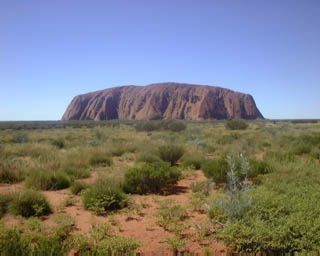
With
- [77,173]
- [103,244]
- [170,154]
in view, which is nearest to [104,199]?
[103,244]

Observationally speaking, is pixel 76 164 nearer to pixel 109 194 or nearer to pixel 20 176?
pixel 20 176

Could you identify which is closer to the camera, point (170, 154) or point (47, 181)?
point (47, 181)

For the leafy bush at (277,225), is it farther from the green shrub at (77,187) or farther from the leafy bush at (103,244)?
the green shrub at (77,187)

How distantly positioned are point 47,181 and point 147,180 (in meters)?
2.62

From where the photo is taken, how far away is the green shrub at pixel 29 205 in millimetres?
6781

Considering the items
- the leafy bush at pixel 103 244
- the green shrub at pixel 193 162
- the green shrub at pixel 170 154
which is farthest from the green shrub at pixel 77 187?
the green shrub at pixel 170 154

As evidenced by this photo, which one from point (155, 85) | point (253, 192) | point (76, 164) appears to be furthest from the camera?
point (155, 85)

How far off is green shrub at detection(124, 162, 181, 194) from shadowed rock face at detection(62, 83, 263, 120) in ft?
363

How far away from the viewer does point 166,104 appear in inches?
5162

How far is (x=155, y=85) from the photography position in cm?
14200

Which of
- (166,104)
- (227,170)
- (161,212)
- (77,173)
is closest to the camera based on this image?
(161,212)

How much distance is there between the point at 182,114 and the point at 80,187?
118014 millimetres

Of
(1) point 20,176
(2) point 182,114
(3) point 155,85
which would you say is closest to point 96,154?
(1) point 20,176

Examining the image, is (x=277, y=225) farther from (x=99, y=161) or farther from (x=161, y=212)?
(x=99, y=161)
